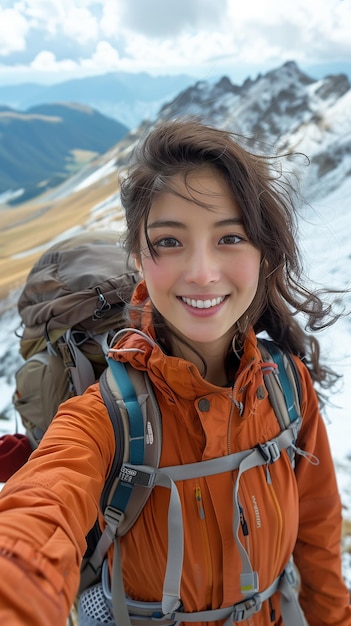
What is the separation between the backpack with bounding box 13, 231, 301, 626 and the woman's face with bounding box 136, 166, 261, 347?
0.61ft

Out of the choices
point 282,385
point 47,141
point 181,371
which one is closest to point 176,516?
point 181,371

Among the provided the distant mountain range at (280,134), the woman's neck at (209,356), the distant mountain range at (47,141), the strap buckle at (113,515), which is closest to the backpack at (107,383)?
the strap buckle at (113,515)

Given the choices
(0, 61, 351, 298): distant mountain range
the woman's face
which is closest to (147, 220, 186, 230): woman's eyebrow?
the woman's face

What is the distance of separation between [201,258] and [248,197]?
6.9 inches

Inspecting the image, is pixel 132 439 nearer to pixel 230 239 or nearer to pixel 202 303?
pixel 202 303

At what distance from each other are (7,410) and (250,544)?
2.58 meters

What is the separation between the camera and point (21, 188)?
17391 millimetres

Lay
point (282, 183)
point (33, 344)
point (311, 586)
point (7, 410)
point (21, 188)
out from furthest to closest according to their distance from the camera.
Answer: point (21, 188), point (7, 410), point (33, 344), point (311, 586), point (282, 183)

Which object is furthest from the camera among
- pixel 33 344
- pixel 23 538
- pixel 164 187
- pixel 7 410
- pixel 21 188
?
pixel 21 188

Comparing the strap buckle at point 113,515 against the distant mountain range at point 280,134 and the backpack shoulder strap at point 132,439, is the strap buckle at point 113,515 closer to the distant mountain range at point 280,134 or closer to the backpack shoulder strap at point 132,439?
the backpack shoulder strap at point 132,439

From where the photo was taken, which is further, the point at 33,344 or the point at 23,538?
the point at 33,344

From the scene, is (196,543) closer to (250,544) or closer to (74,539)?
(250,544)

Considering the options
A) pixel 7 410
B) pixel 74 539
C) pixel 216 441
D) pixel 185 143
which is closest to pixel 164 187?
pixel 185 143

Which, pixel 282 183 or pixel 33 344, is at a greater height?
pixel 282 183
